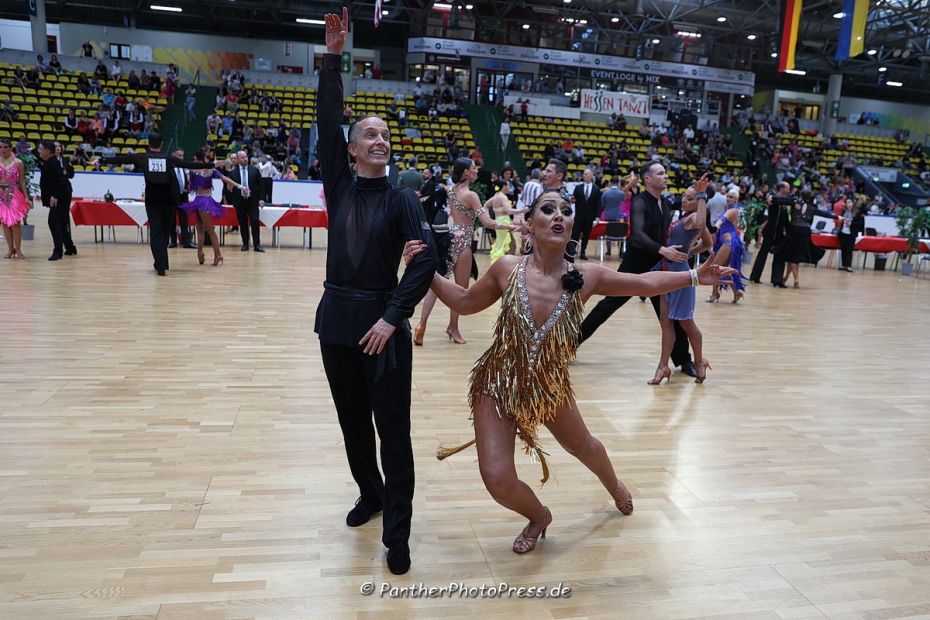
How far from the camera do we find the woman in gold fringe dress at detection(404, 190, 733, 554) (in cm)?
268

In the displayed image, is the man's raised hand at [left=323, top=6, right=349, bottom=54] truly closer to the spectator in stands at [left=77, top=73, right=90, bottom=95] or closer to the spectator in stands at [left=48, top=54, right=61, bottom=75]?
the spectator in stands at [left=77, top=73, right=90, bottom=95]

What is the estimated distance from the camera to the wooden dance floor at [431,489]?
2484 millimetres

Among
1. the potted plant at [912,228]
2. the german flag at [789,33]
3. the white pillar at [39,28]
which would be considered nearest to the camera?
the potted plant at [912,228]

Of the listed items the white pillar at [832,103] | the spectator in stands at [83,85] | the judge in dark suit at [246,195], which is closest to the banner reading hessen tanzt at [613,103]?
the white pillar at [832,103]

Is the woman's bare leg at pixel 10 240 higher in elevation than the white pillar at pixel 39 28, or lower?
lower

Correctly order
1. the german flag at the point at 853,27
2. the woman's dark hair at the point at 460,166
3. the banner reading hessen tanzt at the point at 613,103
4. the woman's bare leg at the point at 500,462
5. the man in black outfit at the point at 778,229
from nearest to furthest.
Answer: the woman's bare leg at the point at 500,462
the woman's dark hair at the point at 460,166
the man in black outfit at the point at 778,229
the german flag at the point at 853,27
the banner reading hessen tanzt at the point at 613,103

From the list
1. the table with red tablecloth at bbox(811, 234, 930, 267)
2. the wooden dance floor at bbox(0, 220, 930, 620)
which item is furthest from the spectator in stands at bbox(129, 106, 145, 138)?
the table with red tablecloth at bbox(811, 234, 930, 267)

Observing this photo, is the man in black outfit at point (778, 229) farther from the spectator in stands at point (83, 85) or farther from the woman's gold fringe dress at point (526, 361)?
the spectator in stands at point (83, 85)

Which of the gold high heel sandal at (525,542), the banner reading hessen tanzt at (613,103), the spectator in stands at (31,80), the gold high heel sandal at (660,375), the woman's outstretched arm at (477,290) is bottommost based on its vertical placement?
the gold high heel sandal at (660,375)

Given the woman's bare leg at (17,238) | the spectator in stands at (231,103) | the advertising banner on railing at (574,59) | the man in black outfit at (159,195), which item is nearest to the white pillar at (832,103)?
the advertising banner on railing at (574,59)

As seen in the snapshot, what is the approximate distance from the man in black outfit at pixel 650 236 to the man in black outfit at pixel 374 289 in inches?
123

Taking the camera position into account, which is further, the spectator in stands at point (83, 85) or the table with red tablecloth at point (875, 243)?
the spectator in stands at point (83, 85)

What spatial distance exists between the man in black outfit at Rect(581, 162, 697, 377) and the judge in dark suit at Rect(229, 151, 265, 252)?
7.24 metres

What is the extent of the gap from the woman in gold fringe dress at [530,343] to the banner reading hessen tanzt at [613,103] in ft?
79.6
